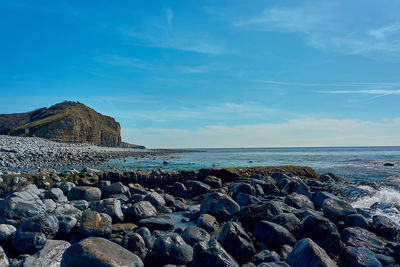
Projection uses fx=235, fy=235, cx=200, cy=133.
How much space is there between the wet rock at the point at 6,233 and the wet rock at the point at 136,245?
7.71 feet

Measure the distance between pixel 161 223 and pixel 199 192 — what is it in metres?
4.64

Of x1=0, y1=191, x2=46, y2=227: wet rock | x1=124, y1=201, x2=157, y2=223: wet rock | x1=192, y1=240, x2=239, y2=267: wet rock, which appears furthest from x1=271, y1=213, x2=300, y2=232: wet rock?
x1=0, y1=191, x2=46, y2=227: wet rock

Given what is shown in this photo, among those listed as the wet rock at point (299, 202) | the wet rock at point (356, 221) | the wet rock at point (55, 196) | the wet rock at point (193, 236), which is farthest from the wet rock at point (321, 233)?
the wet rock at point (55, 196)

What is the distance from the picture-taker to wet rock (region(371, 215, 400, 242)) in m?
6.04

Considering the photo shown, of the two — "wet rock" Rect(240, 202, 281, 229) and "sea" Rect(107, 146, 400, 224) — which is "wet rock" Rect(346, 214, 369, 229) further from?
"wet rock" Rect(240, 202, 281, 229)

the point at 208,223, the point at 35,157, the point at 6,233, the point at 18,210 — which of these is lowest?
the point at 208,223

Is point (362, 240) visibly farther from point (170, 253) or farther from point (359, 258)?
point (170, 253)

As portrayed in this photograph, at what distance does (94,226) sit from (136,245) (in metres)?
1.31

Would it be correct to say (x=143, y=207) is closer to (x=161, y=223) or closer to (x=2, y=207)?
(x=161, y=223)

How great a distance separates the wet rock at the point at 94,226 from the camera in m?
5.15

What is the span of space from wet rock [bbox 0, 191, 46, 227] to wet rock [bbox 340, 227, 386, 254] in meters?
7.28

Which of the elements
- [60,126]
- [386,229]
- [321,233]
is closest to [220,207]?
[321,233]

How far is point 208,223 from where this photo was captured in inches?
249

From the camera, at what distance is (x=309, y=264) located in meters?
3.87
